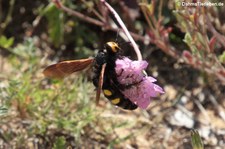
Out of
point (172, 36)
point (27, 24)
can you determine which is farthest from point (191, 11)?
point (27, 24)

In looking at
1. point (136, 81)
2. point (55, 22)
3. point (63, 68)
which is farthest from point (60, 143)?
point (55, 22)

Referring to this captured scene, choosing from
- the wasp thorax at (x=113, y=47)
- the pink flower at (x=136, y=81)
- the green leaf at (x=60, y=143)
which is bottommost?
the green leaf at (x=60, y=143)

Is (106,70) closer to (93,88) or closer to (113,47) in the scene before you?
(113,47)

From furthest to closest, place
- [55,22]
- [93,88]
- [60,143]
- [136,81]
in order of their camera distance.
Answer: [55,22]
[93,88]
[60,143]
[136,81]

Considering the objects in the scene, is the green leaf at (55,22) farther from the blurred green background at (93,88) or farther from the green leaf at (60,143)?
the green leaf at (60,143)

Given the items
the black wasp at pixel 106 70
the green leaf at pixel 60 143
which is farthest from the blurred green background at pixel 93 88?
the black wasp at pixel 106 70

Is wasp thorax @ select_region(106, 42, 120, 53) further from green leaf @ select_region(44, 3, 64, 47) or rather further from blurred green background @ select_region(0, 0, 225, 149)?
green leaf @ select_region(44, 3, 64, 47)

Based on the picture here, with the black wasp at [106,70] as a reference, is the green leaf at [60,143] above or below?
below

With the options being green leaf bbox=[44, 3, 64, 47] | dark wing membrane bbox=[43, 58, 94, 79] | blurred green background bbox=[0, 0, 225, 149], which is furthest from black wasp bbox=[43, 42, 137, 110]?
green leaf bbox=[44, 3, 64, 47]
